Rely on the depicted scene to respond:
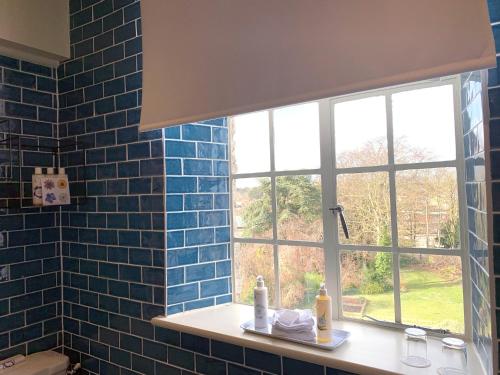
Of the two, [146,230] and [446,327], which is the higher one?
[146,230]

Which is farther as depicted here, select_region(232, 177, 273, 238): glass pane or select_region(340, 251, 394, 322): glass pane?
select_region(232, 177, 273, 238): glass pane

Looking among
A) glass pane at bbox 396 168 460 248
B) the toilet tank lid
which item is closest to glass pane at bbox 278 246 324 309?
glass pane at bbox 396 168 460 248

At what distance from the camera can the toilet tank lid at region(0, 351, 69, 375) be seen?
1658 millimetres

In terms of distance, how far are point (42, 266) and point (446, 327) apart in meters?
1.84

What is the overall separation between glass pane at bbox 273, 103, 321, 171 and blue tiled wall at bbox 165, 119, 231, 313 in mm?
278

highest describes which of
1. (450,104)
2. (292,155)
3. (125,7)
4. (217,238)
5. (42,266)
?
(125,7)

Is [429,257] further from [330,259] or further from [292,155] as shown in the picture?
[292,155]

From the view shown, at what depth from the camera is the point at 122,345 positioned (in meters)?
1.70

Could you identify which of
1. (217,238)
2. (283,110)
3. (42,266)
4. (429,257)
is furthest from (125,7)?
(429,257)

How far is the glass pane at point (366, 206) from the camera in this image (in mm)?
1344

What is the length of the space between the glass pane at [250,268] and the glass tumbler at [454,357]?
705 millimetres

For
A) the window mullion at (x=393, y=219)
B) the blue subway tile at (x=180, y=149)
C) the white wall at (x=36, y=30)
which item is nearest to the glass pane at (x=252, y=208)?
the blue subway tile at (x=180, y=149)

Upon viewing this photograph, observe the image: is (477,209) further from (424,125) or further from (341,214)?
(341,214)

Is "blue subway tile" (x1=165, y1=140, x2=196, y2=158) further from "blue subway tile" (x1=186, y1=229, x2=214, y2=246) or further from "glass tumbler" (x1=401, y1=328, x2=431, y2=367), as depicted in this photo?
"glass tumbler" (x1=401, y1=328, x2=431, y2=367)
